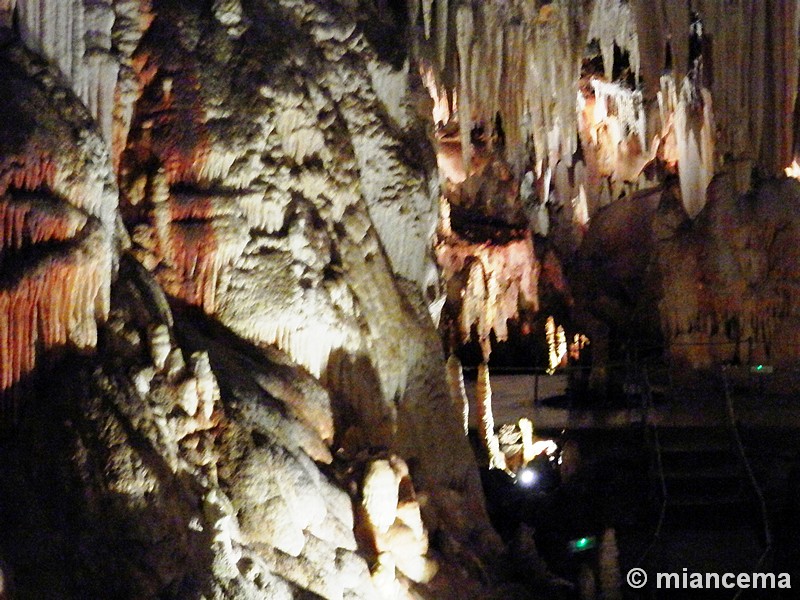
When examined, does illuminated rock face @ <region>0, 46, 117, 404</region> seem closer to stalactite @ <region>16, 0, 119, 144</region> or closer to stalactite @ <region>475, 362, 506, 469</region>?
stalactite @ <region>16, 0, 119, 144</region>

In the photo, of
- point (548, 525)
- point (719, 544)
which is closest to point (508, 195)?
point (548, 525)

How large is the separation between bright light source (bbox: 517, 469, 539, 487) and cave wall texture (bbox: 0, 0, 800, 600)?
2521 mm

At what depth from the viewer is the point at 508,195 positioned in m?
17.2

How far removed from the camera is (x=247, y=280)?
5902mm

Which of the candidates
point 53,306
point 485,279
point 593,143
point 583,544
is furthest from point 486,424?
point 593,143

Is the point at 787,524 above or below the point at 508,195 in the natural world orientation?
below

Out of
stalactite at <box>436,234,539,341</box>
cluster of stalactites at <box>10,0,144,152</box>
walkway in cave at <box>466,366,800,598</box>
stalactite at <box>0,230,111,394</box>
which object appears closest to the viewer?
stalactite at <box>0,230,111,394</box>

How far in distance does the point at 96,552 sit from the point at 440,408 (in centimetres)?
406

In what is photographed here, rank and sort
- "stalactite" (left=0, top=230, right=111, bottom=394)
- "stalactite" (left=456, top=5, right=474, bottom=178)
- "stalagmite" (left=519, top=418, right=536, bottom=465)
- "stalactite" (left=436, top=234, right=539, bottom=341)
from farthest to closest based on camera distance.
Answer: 1. "stalactite" (left=436, top=234, right=539, bottom=341)
2. "stalactite" (left=456, top=5, right=474, bottom=178)
3. "stalagmite" (left=519, top=418, right=536, bottom=465)
4. "stalactite" (left=0, top=230, right=111, bottom=394)

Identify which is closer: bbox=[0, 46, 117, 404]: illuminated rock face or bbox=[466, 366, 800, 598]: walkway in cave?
bbox=[0, 46, 117, 404]: illuminated rock face

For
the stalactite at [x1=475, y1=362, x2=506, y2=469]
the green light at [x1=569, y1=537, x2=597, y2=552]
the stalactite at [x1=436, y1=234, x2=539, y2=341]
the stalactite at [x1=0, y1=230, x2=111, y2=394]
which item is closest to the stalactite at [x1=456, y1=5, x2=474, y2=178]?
the stalactite at [x1=475, y1=362, x2=506, y2=469]

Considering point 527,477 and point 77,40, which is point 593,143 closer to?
point 527,477

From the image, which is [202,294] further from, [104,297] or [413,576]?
[413,576]

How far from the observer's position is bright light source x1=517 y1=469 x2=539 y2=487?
9.90m
